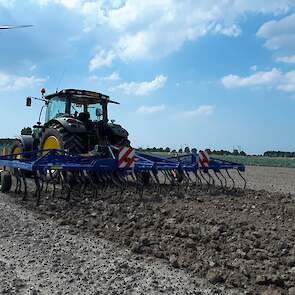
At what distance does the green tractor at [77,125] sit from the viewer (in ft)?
31.4

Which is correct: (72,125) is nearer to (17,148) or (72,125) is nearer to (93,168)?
(93,168)

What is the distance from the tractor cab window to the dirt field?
3.84 m


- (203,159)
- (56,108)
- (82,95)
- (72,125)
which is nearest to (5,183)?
(72,125)

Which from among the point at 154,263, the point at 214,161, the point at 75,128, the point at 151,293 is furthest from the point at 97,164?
the point at 151,293

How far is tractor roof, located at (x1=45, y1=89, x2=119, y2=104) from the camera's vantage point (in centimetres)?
1037

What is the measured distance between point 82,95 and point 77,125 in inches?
44.7

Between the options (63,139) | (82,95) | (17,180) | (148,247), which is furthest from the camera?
(82,95)

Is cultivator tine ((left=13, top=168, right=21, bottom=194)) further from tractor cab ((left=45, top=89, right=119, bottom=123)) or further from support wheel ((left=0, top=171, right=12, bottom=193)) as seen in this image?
tractor cab ((left=45, top=89, right=119, bottom=123))

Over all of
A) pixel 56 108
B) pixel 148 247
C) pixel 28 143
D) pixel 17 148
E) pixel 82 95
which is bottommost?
pixel 148 247

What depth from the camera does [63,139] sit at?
9469 millimetres

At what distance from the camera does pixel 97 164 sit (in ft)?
25.2

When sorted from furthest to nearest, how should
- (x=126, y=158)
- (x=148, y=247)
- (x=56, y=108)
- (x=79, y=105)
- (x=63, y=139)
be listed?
(x=56, y=108) → (x=79, y=105) → (x=63, y=139) → (x=126, y=158) → (x=148, y=247)

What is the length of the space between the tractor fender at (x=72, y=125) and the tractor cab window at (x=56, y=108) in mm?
743

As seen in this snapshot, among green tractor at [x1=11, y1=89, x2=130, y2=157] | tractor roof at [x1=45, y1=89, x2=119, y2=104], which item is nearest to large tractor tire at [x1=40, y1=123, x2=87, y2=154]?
green tractor at [x1=11, y1=89, x2=130, y2=157]
